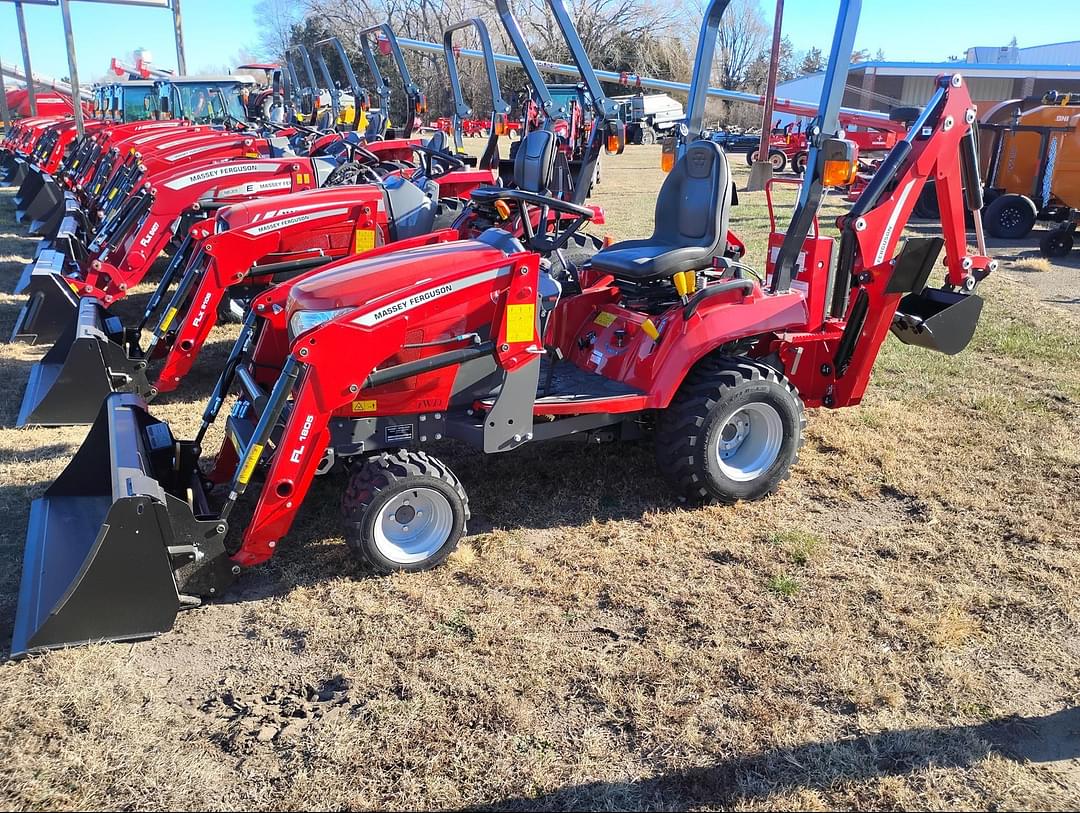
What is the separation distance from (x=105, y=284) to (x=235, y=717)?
5.32m

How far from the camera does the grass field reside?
259 centimetres

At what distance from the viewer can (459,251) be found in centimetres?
389

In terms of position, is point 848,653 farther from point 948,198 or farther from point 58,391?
point 58,391

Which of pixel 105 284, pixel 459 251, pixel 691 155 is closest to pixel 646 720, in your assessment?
pixel 459 251

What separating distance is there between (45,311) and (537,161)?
4.02 m

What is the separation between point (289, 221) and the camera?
20.5 feet

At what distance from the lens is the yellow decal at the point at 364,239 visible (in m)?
6.61

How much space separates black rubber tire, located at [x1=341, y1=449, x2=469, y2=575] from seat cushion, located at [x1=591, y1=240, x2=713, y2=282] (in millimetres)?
1339

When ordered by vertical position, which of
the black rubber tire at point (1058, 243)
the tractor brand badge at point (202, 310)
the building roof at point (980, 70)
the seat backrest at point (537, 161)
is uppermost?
the building roof at point (980, 70)

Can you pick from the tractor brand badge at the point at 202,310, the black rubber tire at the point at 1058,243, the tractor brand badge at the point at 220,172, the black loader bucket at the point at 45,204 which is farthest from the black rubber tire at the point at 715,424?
the black loader bucket at the point at 45,204

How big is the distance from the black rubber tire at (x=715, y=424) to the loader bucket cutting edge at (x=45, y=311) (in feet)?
16.5

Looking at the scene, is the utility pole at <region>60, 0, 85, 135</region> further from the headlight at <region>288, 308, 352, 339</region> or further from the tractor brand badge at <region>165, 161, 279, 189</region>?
the headlight at <region>288, 308, 352, 339</region>

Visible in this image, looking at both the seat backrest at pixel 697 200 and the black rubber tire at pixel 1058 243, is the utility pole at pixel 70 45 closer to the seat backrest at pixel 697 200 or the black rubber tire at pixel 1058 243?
the seat backrest at pixel 697 200

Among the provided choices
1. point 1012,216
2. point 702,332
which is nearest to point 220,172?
point 702,332
